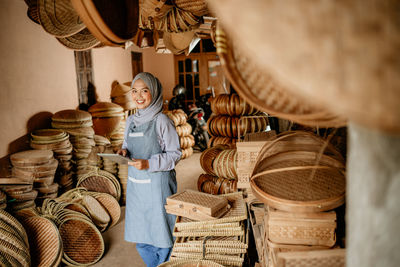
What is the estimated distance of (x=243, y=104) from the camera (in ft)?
13.4

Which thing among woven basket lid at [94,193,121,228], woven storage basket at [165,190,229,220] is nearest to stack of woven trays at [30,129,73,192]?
woven basket lid at [94,193,121,228]

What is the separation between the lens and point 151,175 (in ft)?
7.98

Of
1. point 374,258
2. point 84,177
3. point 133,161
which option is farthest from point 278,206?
point 84,177

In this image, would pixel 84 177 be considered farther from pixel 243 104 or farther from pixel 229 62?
pixel 229 62

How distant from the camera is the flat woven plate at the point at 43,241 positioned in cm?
253

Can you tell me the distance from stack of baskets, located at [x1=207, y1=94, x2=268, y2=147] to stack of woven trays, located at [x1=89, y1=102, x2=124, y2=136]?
75.1 inches

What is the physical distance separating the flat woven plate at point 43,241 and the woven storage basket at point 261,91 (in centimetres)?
258

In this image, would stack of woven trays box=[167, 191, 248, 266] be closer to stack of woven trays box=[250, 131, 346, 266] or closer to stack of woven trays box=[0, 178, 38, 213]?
stack of woven trays box=[250, 131, 346, 266]

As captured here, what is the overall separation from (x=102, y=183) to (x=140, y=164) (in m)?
2.11

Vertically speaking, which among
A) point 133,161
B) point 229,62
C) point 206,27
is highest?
point 206,27

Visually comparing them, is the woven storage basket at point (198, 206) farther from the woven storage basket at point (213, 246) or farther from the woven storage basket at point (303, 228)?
the woven storage basket at point (303, 228)

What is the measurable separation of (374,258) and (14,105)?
416cm

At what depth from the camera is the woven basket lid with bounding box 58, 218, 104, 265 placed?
2.96 m

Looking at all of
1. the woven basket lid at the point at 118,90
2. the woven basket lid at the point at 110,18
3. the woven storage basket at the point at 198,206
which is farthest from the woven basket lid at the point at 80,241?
the woven basket lid at the point at 118,90
